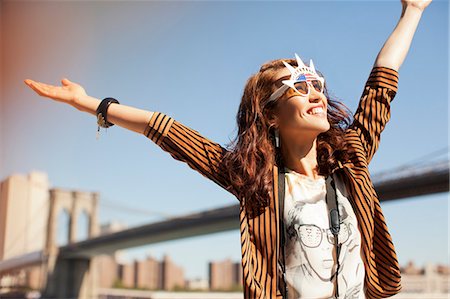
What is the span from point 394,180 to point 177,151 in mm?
9833

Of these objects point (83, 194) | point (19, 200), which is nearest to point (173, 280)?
point (83, 194)

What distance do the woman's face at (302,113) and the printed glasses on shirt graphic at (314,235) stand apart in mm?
148

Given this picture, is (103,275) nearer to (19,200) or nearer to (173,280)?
(173,280)

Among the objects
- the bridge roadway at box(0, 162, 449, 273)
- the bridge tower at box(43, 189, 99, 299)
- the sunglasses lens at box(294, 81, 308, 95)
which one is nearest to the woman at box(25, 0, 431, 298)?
the sunglasses lens at box(294, 81, 308, 95)

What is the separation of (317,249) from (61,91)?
1.53 ft

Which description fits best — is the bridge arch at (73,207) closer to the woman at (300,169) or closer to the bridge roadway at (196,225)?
the bridge roadway at (196,225)

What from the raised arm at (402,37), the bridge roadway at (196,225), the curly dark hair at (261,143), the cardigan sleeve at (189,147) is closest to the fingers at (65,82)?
the cardigan sleeve at (189,147)

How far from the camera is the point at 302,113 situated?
32.8 inches

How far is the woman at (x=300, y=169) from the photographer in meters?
0.78

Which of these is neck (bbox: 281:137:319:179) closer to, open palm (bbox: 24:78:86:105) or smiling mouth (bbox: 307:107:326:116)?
smiling mouth (bbox: 307:107:326:116)

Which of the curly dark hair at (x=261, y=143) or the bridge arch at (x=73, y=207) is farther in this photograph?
the bridge arch at (x=73, y=207)

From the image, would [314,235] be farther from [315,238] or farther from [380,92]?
[380,92]

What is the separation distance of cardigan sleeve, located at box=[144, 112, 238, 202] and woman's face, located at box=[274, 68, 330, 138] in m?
0.11

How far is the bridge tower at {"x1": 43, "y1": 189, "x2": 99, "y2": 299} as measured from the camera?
653 inches
